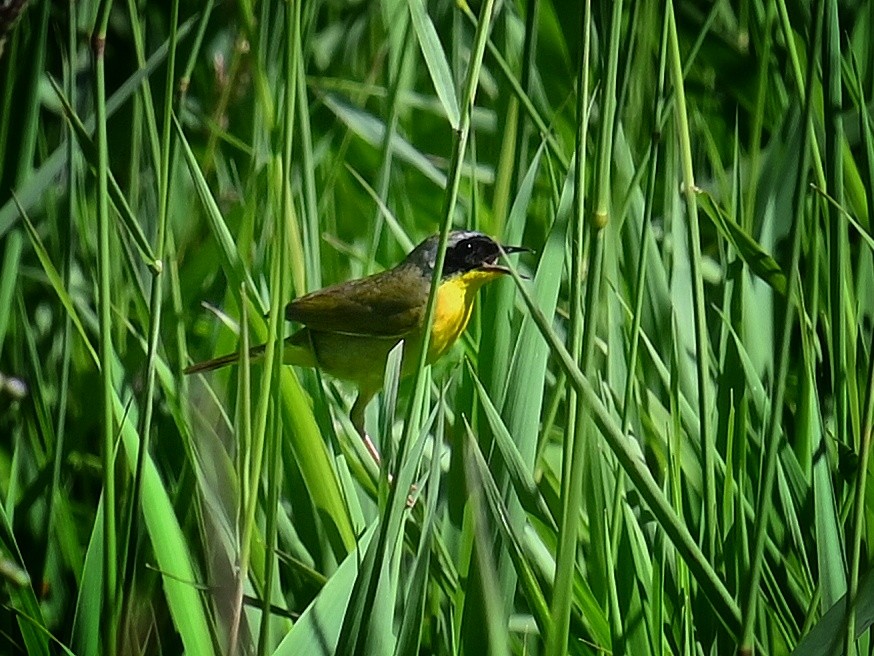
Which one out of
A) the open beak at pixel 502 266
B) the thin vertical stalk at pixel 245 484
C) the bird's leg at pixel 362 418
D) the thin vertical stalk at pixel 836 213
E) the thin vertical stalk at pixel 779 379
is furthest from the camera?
the bird's leg at pixel 362 418

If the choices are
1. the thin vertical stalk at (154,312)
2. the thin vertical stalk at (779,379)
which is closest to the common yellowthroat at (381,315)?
the thin vertical stalk at (154,312)

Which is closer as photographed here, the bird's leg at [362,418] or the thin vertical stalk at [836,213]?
the thin vertical stalk at [836,213]

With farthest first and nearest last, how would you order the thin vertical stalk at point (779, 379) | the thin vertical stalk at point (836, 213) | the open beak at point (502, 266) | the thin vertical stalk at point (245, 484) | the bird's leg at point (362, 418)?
the bird's leg at point (362, 418) → the open beak at point (502, 266) → the thin vertical stalk at point (836, 213) → the thin vertical stalk at point (245, 484) → the thin vertical stalk at point (779, 379)

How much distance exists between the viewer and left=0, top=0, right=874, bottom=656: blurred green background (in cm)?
89

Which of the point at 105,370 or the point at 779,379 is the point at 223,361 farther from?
the point at 779,379

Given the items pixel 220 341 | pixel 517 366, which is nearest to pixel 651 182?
pixel 517 366

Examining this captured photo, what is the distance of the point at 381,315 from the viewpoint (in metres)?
1.90

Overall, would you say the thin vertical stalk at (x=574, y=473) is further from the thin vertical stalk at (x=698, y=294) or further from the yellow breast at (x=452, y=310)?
the yellow breast at (x=452, y=310)

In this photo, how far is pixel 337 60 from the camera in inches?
101

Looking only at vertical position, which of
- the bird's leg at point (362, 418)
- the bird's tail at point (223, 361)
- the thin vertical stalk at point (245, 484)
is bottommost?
the bird's leg at point (362, 418)

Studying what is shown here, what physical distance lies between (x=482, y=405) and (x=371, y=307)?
2.71 ft

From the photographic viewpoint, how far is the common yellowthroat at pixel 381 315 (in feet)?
5.88

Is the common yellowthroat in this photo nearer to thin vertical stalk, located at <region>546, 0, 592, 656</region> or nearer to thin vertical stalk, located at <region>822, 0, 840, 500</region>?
thin vertical stalk, located at <region>822, 0, 840, 500</region>

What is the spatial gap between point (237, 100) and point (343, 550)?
133 cm
